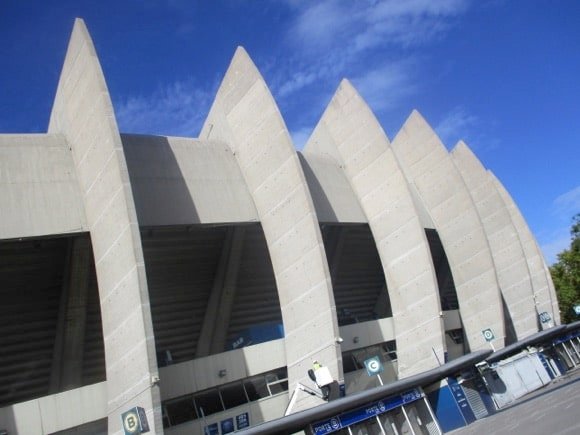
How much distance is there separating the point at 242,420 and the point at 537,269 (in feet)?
96.3

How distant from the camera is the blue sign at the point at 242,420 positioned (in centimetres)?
1725

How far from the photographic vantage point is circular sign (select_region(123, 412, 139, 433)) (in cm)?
1231

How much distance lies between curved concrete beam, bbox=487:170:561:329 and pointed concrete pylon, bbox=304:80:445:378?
46.9 feet

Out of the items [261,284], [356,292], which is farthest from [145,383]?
[356,292]

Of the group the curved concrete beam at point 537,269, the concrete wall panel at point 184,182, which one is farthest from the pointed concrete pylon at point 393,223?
the curved concrete beam at point 537,269

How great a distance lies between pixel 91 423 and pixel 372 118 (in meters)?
18.8

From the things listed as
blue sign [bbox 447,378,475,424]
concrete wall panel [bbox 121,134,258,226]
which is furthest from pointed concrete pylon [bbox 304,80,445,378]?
concrete wall panel [bbox 121,134,258,226]

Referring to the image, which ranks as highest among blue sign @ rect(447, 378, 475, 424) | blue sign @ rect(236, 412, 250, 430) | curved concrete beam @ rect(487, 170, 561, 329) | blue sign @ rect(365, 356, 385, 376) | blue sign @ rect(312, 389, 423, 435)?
curved concrete beam @ rect(487, 170, 561, 329)

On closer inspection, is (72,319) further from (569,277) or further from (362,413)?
(569,277)

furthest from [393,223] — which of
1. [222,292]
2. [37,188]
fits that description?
[37,188]

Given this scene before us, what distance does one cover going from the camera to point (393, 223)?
918 inches

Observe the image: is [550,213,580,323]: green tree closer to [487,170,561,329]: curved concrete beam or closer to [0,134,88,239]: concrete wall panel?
[487,170,561,329]: curved concrete beam

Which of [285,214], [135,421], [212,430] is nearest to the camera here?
[135,421]

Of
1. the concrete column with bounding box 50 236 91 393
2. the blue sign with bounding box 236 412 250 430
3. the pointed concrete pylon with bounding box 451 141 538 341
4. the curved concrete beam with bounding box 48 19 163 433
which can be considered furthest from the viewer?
the pointed concrete pylon with bounding box 451 141 538 341
